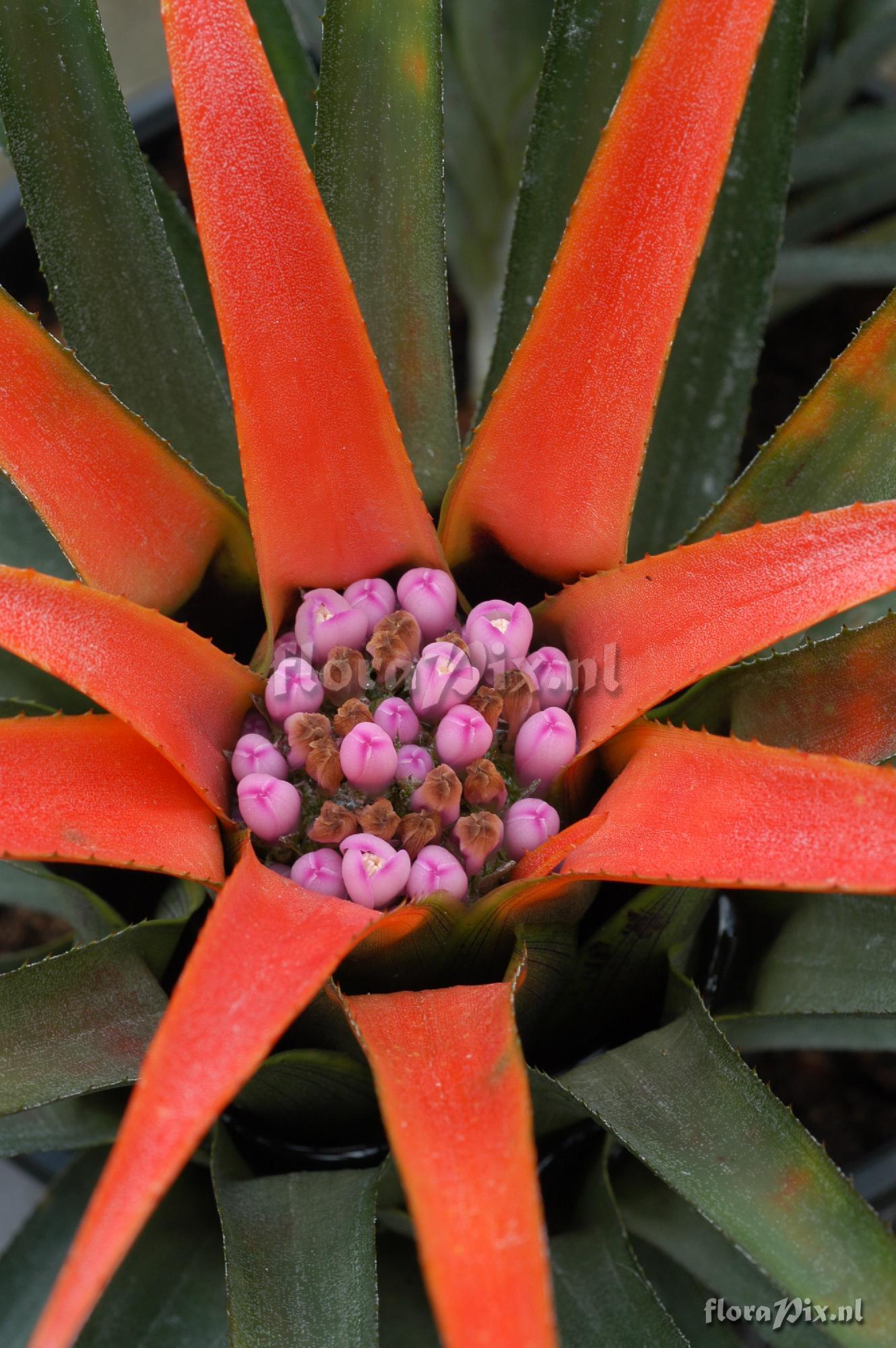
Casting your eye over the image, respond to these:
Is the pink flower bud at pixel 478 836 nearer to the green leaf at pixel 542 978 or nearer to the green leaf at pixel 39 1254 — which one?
the green leaf at pixel 542 978

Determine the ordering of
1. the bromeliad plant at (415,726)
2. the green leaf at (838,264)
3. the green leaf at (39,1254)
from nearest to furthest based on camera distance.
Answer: the bromeliad plant at (415,726) < the green leaf at (39,1254) < the green leaf at (838,264)

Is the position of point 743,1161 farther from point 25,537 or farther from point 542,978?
point 25,537

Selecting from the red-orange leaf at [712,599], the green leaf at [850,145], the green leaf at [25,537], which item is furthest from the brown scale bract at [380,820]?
the green leaf at [850,145]

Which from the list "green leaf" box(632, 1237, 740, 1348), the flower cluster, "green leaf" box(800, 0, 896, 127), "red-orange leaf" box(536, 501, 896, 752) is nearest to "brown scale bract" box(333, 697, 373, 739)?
the flower cluster

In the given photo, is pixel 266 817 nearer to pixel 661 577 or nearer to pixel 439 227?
pixel 661 577

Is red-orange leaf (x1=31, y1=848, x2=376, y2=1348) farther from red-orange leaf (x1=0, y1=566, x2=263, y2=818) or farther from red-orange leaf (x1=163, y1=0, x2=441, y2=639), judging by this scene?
red-orange leaf (x1=163, y1=0, x2=441, y2=639)

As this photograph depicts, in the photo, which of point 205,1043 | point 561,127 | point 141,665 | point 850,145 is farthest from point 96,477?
point 850,145
